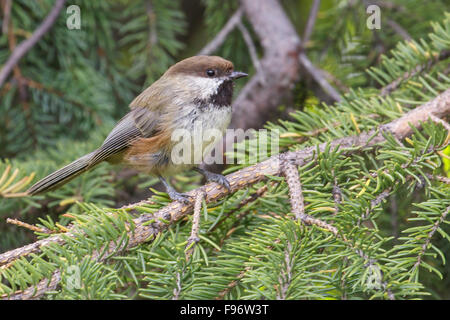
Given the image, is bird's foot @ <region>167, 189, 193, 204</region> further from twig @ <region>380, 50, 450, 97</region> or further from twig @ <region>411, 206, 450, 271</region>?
twig @ <region>380, 50, 450, 97</region>

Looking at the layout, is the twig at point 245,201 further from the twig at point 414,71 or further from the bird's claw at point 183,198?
the twig at point 414,71

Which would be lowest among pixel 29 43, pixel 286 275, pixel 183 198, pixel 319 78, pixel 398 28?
pixel 286 275

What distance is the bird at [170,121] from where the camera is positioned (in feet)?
8.08

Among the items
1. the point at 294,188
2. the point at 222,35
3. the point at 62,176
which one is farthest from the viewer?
the point at 222,35

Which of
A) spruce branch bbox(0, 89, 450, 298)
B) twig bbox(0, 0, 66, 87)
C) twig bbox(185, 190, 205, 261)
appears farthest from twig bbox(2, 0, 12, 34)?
twig bbox(185, 190, 205, 261)

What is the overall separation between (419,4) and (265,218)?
6.93ft

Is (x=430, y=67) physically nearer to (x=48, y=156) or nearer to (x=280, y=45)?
(x=280, y=45)

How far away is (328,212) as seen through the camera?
1.69m

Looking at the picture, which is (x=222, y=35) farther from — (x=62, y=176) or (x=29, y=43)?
(x=62, y=176)

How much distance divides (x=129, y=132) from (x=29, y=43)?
2.83ft

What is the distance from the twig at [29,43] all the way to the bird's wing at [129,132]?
0.76m

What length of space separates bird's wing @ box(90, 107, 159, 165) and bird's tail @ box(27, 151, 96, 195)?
8 centimetres

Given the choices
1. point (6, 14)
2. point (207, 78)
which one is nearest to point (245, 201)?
point (207, 78)

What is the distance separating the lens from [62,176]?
2.37m
